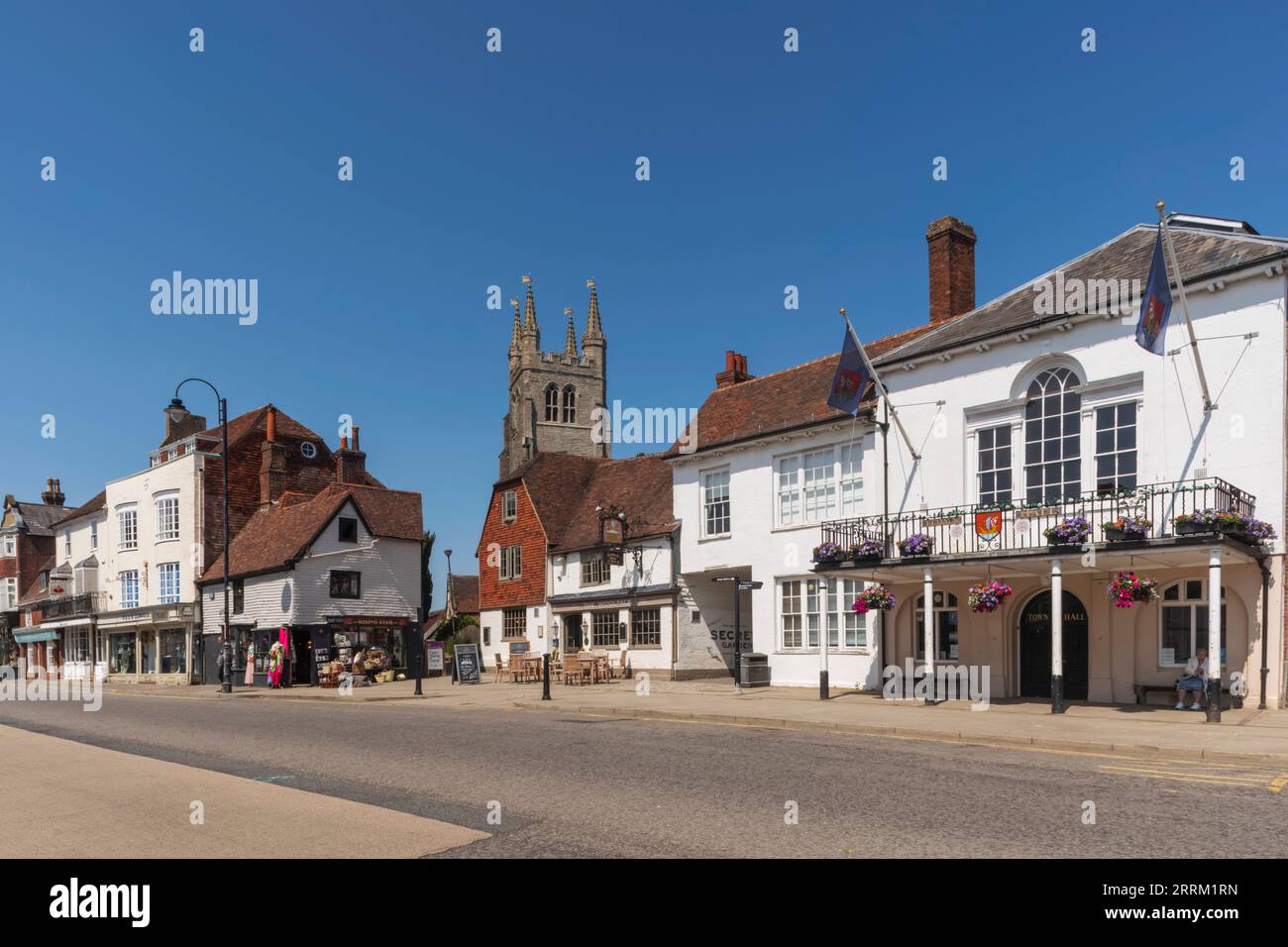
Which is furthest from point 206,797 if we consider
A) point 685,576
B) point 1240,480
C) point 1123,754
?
point 685,576

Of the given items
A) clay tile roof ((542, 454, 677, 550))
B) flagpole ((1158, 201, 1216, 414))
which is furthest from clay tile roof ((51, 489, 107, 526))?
flagpole ((1158, 201, 1216, 414))

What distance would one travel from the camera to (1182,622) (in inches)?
797

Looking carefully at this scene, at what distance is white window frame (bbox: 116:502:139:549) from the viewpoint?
49.2m

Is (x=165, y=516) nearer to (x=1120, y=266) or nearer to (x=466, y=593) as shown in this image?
(x=466, y=593)

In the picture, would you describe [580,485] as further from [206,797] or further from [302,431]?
[206,797]

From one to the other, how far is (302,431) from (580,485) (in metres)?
16.2

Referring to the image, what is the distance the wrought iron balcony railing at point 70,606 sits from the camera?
52.0 meters

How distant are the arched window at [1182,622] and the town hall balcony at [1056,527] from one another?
1985mm

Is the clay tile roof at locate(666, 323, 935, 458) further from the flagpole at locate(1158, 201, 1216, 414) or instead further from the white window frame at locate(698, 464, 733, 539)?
the flagpole at locate(1158, 201, 1216, 414)

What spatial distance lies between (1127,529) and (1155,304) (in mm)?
4000

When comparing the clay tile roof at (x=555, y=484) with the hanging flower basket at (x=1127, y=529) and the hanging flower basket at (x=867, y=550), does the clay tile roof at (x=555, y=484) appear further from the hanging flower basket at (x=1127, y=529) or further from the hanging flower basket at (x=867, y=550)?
the hanging flower basket at (x=1127, y=529)

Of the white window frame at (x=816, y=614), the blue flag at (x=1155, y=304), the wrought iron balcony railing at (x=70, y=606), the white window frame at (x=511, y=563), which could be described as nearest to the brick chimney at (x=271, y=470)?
the white window frame at (x=511, y=563)

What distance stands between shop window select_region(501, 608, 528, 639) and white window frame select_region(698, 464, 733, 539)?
11571mm
